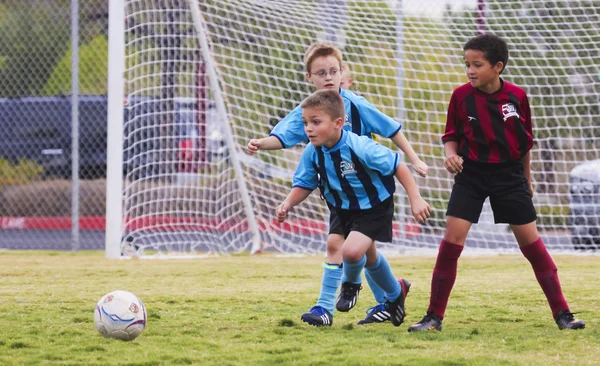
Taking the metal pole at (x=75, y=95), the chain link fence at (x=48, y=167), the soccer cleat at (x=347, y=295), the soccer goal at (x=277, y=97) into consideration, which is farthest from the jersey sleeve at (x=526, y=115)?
the chain link fence at (x=48, y=167)

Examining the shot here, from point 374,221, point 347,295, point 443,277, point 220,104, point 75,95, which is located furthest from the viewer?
point 75,95

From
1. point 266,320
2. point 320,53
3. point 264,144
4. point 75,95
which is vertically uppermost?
point 320,53

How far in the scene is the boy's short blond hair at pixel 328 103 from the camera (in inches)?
165

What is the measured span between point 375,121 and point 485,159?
75cm

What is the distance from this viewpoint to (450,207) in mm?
4129

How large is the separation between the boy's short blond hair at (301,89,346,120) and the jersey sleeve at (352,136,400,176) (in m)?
0.16

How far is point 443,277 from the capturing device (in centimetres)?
413

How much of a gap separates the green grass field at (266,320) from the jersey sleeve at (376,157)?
0.73 meters

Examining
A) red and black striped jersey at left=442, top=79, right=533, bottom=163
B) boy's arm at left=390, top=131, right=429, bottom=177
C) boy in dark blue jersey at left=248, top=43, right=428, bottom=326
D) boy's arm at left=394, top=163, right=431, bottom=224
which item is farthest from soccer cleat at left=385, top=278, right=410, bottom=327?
red and black striped jersey at left=442, top=79, right=533, bottom=163

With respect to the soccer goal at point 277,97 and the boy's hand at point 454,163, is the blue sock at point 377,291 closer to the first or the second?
the boy's hand at point 454,163

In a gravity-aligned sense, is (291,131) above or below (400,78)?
below

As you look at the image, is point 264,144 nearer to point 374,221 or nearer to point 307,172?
point 307,172

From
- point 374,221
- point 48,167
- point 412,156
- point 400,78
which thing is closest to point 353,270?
point 374,221

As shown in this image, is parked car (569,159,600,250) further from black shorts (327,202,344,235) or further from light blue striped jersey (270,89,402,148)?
black shorts (327,202,344,235)
